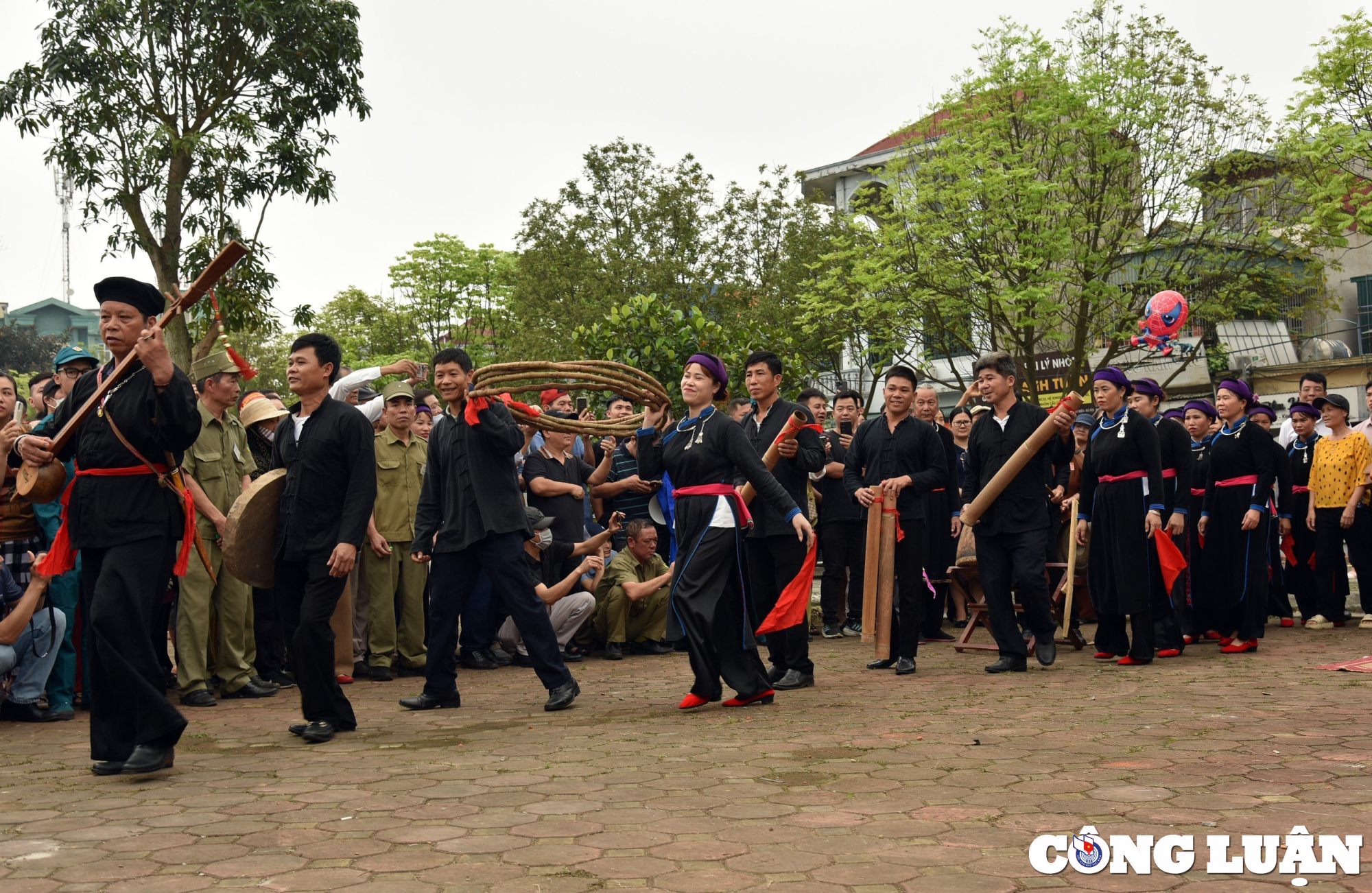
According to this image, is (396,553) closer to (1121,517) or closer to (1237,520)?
(1121,517)

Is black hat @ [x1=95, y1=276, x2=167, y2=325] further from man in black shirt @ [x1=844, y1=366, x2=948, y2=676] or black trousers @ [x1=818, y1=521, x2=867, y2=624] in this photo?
black trousers @ [x1=818, y1=521, x2=867, y2=624]

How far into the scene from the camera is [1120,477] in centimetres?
938

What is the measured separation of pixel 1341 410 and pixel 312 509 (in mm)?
9543

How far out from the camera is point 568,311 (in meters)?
34.4

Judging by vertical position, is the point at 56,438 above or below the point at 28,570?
above

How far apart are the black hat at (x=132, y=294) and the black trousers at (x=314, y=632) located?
1520 millimetres

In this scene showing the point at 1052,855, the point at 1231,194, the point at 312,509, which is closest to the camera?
the point at 1052,855

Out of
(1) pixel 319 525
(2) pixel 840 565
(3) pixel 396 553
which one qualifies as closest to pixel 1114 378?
(2) pixel 840 565

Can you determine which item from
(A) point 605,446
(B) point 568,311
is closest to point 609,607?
(A) point 605,446

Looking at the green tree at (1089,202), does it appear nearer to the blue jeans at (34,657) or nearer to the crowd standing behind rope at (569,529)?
the crowd standing behind rope at (569,529)

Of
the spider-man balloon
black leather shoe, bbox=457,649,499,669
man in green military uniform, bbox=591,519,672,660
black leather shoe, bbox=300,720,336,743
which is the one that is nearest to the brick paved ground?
black leather shoe, bbox=300,720,336,743

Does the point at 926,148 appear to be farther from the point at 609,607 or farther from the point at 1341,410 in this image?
the point at 609,607

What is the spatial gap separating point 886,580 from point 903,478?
2.42ft

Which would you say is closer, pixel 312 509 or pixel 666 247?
pixel 312 509
